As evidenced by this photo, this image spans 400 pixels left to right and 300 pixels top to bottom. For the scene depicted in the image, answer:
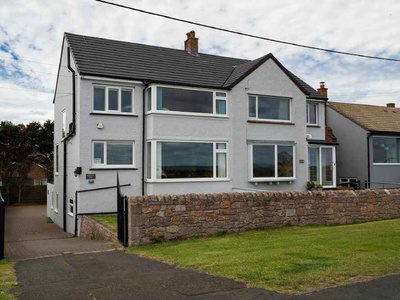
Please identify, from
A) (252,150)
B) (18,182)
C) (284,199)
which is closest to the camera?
(284,199)

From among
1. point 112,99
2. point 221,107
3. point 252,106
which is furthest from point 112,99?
point 252,106

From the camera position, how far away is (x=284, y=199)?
47.1ft

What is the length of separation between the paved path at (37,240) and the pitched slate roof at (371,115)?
18.3 meters

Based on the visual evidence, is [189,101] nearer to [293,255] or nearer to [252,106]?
[252,106]

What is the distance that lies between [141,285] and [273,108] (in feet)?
Result: 50.9

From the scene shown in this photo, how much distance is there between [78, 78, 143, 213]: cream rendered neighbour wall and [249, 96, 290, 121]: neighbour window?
5644 mm

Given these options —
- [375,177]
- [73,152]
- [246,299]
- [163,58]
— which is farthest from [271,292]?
[375,177]

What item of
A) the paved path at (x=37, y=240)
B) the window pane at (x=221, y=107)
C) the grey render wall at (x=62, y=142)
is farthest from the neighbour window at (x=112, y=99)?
the paved path at (x=37, y=240)

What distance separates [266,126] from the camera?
20.7 metres

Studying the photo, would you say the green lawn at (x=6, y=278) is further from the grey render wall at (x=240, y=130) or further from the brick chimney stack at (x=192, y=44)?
the brick chimney stack at (x=192, y=44)

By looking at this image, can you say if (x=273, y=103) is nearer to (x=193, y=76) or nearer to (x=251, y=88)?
(x=251, y=88)

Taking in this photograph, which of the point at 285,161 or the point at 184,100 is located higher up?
the point at 184,100

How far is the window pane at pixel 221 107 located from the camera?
65.0 ft

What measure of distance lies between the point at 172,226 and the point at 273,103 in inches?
431
